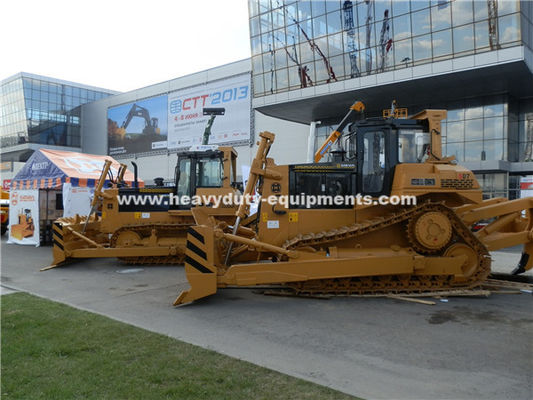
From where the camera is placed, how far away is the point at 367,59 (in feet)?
74.9

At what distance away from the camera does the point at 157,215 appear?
11.9 metres

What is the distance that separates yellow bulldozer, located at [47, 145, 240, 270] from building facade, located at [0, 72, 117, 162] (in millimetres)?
51346

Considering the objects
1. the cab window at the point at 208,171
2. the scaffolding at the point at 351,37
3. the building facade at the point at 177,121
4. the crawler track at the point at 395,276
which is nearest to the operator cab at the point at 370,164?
the crawler track at the point at 395,276

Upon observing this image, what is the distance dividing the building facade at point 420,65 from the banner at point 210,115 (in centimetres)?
692

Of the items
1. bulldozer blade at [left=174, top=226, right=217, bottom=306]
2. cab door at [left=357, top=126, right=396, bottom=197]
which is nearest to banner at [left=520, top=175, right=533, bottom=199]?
cab door at [left=357, top=126, right=396, bottom=197]

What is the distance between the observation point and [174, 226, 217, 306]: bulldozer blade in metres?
6.93

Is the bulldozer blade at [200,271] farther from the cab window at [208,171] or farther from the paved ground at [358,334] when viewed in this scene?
the cab window at [208,171]

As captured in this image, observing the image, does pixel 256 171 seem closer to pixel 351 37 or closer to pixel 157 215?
pixel 157 215

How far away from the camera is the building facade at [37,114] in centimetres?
5550

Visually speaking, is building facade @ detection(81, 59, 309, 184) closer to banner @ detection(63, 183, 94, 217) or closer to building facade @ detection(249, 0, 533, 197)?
building facade @ detection(249, 0, 533, 197)

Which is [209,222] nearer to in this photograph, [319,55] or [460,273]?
[460,273]

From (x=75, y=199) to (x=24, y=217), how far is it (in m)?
2.71

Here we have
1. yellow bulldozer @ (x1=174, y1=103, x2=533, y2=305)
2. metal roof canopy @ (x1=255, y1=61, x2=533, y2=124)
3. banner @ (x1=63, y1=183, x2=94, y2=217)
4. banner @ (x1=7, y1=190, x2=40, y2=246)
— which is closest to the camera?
yellow bulldozer @ (x1=174, y1=103, x2=533, y2=305)

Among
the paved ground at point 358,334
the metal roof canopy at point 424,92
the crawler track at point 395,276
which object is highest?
the metal roof canopy at point 424,92
